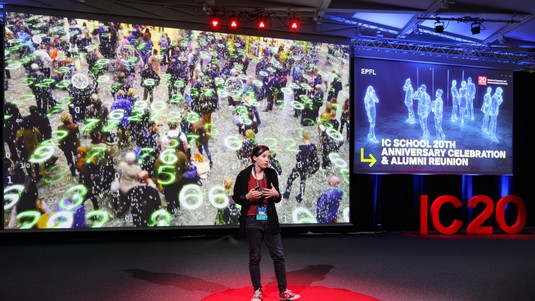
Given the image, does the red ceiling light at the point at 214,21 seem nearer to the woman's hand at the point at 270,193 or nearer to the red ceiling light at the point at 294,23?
the red ceiling light at the point at 294,23

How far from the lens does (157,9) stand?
8414 millimetres

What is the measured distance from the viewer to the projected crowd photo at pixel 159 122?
25.6ft

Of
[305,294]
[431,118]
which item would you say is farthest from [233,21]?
[305,294]

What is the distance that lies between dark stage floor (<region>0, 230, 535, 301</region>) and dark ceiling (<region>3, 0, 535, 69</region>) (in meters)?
3.85

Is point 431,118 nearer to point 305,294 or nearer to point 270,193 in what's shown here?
point 305,294

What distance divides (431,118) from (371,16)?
2.43 meters

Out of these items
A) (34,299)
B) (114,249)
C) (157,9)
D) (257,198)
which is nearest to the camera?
(257,198)

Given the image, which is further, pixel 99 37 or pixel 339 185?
pixel 339 185

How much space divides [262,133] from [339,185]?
1785 mm

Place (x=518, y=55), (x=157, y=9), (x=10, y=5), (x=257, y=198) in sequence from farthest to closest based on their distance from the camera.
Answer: (x=518, y=55) → (x=157, y=9) → (x=10, y=5) → (x=257, y=198)

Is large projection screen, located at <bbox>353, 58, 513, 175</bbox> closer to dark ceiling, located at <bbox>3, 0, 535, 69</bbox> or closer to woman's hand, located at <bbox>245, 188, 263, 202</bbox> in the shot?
dark ceiling, located at <bbox>3, 0, 535, 69</bbox>

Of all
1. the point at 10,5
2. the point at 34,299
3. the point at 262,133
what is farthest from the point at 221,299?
the point at 10,5

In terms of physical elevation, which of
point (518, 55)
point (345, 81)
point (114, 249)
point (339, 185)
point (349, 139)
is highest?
point (518, 55)

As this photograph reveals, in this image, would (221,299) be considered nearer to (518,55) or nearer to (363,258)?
(363,258)
